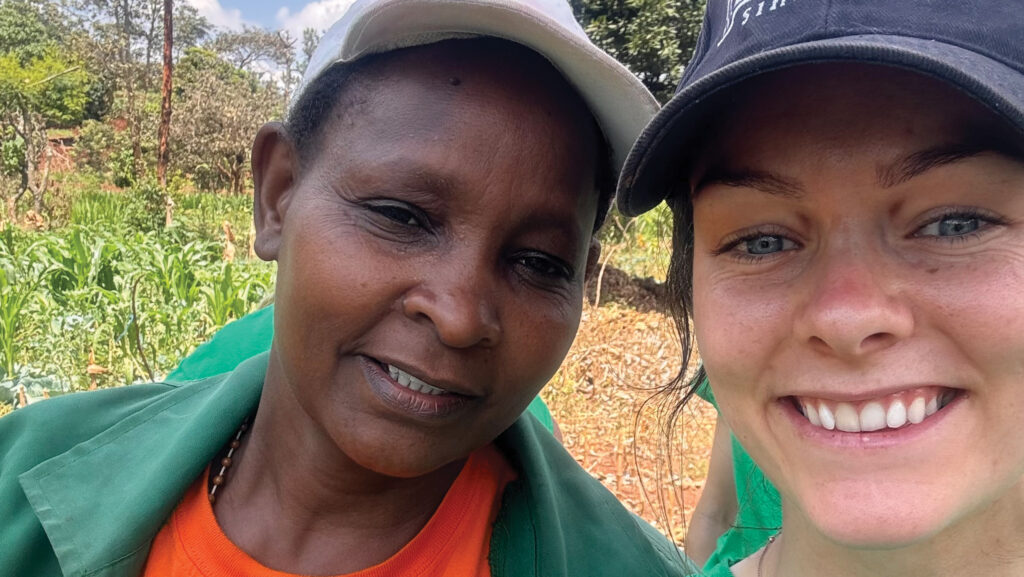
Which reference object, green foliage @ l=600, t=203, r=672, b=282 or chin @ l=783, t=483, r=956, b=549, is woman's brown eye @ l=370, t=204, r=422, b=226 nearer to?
chin @ l=783, t=483, r=956, b=549

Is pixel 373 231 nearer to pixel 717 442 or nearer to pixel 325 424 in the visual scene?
pixel 325 424

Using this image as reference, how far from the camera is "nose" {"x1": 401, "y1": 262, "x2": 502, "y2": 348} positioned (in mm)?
1119

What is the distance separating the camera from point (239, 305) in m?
4.98

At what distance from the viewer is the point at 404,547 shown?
133 centimetres

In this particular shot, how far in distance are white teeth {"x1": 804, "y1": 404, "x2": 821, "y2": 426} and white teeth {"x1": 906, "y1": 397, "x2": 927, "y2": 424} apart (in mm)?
106

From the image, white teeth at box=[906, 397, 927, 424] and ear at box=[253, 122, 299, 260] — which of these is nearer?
white teeth at box=[906, 397, 927, 424]

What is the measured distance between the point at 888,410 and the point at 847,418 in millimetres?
47

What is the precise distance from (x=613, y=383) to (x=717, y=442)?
3274 mm

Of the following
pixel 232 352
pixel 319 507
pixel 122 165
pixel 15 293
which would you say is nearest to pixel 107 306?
pixel 15 293

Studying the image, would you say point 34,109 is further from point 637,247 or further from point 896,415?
point 896,415

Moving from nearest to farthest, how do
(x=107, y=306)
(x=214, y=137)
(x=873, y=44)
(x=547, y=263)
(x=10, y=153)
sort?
(x=873, y=44) → (x=547, y=263) → (x=107, y=306) → (x=10, y=153) → (x=214, y=137)

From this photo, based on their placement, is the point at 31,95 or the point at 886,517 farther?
the point at 31,95

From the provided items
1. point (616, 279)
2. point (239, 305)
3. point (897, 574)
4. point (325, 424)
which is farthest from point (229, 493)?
point (616, 279)

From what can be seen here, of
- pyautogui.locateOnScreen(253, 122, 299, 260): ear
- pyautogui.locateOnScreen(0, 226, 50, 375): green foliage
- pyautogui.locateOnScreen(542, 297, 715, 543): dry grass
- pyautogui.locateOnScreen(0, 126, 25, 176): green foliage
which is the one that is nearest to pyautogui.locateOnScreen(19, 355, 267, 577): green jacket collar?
pyautogui.locateOnScreen(253, 122, 299, 260): ear
